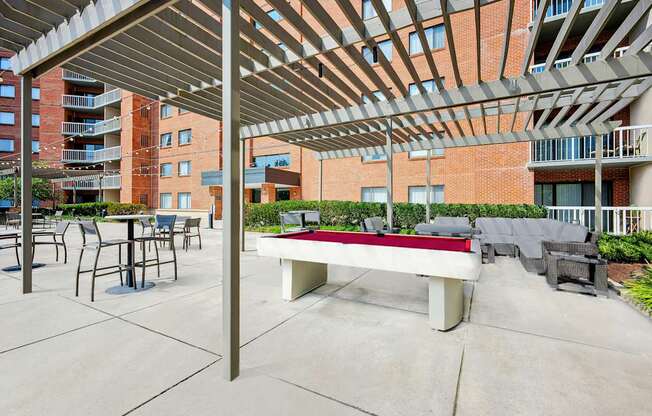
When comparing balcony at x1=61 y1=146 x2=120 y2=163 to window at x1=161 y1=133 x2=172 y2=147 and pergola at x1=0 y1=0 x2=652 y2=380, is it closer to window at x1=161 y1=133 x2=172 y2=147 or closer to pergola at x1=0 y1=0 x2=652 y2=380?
window at x1=161 y1=133 x2=172 y2=147

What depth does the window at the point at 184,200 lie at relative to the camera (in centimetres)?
2192

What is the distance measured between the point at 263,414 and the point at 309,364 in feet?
1.98

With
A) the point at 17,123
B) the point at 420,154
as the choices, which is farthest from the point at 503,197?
the point at 17,123

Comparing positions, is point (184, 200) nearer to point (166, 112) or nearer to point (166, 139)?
point (166, 139)

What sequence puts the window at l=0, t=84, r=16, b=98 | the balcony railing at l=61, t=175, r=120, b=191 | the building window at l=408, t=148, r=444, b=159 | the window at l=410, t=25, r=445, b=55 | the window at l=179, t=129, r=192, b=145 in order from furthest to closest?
1. the window at l=0, t=84, r=16, b=98
2. the balcony railing at l=61, t=175, r=120, b=191
3. the window at l=179, t=129, r=192, b=145
4. the building window at l=408, t=148, r=444, b=159
5. the window at l=410, t=25, r=445, b=55

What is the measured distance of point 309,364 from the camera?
7.48ft

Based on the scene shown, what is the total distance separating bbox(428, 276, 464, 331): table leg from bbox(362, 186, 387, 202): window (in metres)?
11.8

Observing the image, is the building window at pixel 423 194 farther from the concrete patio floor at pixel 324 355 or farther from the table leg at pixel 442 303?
the table leg at pixel 442 303

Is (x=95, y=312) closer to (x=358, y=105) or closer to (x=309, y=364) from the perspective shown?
(x=309, y=364)

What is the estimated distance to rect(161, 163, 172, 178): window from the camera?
75.3ft

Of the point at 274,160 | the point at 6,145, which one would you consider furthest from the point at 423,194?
the point at 6,145

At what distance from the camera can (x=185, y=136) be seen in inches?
862

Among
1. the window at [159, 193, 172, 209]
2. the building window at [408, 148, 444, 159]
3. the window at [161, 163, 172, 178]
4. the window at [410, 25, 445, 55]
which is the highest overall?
the window at [410, 25, 445, 55]

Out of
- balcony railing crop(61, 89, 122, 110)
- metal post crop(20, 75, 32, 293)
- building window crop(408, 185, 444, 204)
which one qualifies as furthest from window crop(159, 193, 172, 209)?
metal post crop(20, 75, 32, 293)
